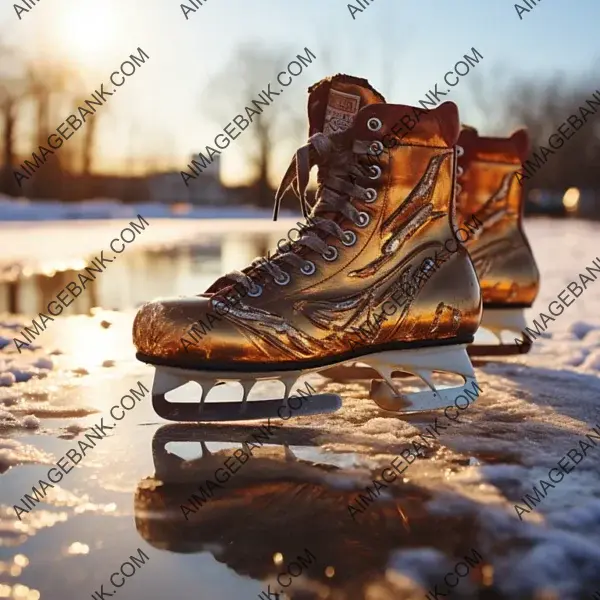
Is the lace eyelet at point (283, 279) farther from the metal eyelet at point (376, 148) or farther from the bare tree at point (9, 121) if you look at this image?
the bare tree at point (9, 121)

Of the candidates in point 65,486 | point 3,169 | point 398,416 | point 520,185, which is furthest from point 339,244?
point 3,169

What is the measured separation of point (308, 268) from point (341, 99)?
1.40 ft

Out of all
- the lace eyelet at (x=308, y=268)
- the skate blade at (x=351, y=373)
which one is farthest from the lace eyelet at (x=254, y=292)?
the skate blade at (x=351, y=373)

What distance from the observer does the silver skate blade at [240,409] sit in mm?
1612

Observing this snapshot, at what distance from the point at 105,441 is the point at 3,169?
2740cm

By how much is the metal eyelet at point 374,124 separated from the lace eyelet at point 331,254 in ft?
0.95

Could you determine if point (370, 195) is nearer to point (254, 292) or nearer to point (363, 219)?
point (363, 219)

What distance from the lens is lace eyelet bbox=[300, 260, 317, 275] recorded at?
1675 mm

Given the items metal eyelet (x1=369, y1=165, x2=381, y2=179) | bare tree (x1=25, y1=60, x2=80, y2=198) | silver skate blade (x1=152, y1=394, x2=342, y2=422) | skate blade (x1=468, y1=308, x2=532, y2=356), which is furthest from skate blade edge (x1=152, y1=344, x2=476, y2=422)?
bare tree (x1=25, y1=60, x2=80, y2=198)

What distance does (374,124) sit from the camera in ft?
5.52

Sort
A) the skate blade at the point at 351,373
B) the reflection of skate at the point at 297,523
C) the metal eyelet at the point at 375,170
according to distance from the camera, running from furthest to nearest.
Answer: the skate blade at the point at 351,373
the metal eyelet at the point at 375,170
the reflection of skate at the point at 297,523

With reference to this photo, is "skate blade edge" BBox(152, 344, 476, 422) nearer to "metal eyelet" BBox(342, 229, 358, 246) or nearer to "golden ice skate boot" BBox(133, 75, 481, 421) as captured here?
"golden ice skate boot" BBox(133, 75, 481, 421)

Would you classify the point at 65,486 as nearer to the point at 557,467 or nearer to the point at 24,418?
the point at 24,418

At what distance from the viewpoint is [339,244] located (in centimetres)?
171
